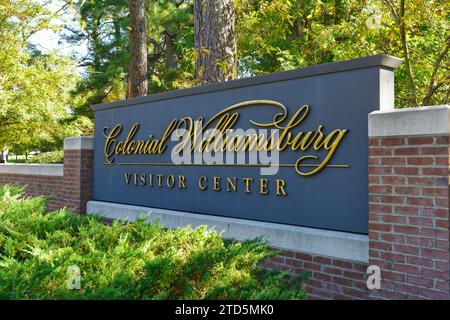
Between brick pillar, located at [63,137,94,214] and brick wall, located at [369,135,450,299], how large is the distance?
6701 mm

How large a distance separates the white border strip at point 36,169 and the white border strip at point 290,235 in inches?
167

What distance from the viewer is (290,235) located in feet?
19.4

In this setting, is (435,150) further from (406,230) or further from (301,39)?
(301,39)

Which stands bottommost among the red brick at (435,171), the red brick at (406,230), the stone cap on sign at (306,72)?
the red brick at (406,230)

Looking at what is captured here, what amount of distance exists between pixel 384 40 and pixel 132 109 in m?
6.47

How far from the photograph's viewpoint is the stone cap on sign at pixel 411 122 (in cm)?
451

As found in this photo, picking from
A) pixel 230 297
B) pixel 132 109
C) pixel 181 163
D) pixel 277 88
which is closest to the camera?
pixel 230 297

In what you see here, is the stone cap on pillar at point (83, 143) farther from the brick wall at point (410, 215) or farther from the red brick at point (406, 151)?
the red brick at point (406, 151)

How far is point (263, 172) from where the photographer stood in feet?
21.2

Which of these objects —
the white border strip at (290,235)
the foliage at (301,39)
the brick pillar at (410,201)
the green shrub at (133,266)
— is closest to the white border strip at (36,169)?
the foliage at (301,39)

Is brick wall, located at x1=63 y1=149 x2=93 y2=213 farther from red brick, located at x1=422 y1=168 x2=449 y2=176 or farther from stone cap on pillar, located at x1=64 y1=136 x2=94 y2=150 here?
red brick, located at x1=422 y1=168 x2=449 y2=176

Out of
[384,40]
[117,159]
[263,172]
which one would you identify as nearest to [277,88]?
[263,172]
